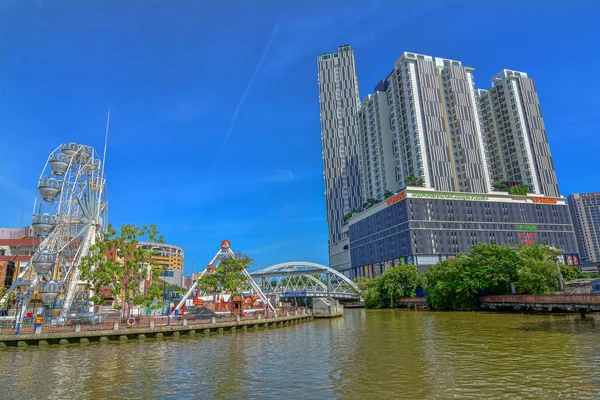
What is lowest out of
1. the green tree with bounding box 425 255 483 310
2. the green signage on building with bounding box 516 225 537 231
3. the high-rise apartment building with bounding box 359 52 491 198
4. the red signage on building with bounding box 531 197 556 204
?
the green tree with bounding box 425 255 483 310

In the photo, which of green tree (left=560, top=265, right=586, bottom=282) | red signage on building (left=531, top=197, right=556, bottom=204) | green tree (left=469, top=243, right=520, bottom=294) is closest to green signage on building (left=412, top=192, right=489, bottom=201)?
red signage on building (left=531, top=197, right=556, bottom=204)

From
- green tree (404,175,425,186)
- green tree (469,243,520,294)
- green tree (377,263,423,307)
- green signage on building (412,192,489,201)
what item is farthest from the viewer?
green tree (404,175,425,186)

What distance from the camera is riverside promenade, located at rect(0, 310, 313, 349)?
127 ft

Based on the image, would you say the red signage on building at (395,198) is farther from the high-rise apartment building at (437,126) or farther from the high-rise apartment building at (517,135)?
the high-rise apartment building at (517,135)

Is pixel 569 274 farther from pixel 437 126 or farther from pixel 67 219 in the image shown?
pixel 67 219

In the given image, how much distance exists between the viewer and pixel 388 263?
158 meters

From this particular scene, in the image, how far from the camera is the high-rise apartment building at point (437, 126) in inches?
6353

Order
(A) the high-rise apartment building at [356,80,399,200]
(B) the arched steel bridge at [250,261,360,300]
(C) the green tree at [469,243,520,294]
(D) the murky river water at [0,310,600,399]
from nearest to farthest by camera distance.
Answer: (D) the murky river water at [0,310,600,399]
(C) the green tree at [469,243,520,294]
(B) the arched steel bridge at [250,261,360,300]
(A) the high-rise apartment building at [356,80,399,200]

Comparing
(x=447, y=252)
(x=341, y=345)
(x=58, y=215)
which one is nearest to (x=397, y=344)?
(x=341, y=345)

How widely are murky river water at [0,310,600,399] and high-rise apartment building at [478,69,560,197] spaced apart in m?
157

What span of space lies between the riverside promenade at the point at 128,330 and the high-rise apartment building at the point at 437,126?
411 ft

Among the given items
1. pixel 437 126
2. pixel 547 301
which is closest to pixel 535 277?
pixel 547 301

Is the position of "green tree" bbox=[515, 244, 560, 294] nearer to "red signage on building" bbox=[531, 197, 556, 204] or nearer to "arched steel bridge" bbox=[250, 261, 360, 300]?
"arched steel bridge" bbox=[250, 261, 360, 300]

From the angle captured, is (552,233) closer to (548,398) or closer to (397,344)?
(397,344)
